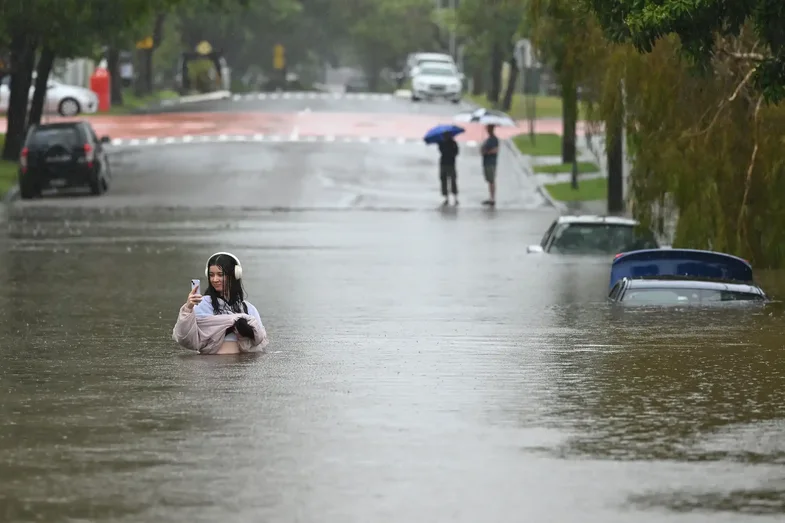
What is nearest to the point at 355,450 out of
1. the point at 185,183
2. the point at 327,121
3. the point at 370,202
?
the point at 370,202

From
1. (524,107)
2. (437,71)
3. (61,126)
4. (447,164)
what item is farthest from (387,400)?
(437,71)

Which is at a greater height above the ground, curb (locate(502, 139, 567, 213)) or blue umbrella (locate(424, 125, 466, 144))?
blue umbrella (locate(424, 125, 466, 144))

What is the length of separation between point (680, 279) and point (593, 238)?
25.2ft

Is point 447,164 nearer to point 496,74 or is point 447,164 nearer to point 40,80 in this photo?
point 40,80

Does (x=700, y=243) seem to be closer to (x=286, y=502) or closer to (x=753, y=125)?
(x=753, y=125)

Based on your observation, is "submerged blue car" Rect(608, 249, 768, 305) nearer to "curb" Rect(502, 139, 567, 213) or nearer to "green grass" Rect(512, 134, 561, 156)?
"curb" Rect(502, 139, 567, 213)

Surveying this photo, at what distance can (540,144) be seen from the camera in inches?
2579

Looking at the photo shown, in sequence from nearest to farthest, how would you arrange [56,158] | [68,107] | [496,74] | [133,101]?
[56,158] → [68,107] → [496,74] → [133,101]

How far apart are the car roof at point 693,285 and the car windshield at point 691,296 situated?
0.04 meters

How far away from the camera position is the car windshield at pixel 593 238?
98.0ft

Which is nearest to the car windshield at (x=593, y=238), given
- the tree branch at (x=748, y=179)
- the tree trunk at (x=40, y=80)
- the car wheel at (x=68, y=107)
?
the tree branch at (x=748, y=179)

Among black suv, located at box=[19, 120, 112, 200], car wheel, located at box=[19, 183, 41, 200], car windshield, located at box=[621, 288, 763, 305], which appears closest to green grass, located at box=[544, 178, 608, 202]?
black suv, located at box=[19, 120, 112, 200]

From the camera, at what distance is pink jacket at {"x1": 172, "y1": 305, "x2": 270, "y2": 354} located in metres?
16.6

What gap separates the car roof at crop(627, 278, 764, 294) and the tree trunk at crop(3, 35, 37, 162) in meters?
33.5
